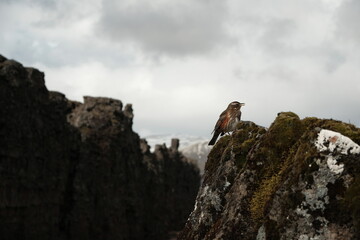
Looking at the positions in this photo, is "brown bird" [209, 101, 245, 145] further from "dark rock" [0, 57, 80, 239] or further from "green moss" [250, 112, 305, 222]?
"dark rock" [0, 57, 80, 239]

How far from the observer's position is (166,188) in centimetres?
12700

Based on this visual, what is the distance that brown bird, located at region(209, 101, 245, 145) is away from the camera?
12627mm

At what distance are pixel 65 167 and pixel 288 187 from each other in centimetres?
5205

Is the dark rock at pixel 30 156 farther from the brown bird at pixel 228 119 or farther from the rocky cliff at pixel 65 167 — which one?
the brown bird at pixel 228 119

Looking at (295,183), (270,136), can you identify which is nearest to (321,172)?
(295,183)

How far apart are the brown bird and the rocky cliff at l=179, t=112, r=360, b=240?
2.10 metres

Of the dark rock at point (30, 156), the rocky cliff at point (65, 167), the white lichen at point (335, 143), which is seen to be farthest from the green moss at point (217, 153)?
the rocky cliff at point (65, 167)

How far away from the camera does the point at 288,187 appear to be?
774cm

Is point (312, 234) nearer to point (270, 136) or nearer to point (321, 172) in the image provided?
point (321, 172)

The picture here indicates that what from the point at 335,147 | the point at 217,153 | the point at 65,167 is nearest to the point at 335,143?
the point at 335,147

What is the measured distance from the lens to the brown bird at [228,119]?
12627 millimetres

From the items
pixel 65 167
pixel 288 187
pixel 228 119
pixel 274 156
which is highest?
pixel 65 167

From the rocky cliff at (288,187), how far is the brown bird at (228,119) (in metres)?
2.10

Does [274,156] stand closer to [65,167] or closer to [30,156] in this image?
[30,156]
